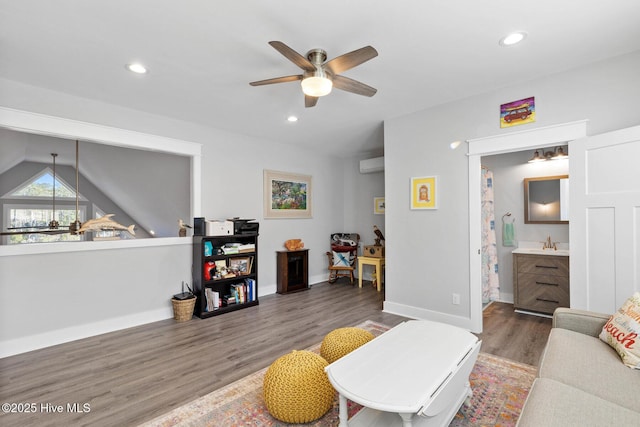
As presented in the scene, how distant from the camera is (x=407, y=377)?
1.57 m

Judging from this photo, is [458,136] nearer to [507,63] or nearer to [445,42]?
[507,63]

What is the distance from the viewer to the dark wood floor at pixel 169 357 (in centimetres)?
209

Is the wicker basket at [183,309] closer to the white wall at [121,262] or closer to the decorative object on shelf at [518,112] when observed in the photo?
the white wall at [121,262]

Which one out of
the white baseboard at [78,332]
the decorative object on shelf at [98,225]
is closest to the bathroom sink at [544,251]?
the white baseboard at [78,332]

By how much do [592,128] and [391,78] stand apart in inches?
71.3

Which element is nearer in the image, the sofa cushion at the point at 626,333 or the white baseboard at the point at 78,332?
the sofa cushion at the point at 626,333

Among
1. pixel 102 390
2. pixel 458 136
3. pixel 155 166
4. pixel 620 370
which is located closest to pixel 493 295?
pixel 458 136

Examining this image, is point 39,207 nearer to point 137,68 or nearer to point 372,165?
point 137,68

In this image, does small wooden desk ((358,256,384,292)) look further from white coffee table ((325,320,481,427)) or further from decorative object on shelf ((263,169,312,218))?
white coffee table ((325,320,481,427))

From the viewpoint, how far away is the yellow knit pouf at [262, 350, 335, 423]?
5.88 feet

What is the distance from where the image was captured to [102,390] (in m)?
2.24

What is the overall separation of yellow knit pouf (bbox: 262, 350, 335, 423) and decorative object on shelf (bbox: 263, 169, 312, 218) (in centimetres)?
334

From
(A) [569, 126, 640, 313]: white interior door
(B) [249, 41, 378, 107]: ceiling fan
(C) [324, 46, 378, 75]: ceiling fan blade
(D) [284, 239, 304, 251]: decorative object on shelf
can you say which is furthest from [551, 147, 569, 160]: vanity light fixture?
(D) [284, 239, 304, 251]: decorative object on shelf

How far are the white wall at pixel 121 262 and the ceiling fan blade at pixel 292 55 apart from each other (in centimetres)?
256
